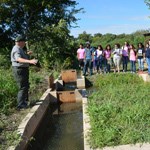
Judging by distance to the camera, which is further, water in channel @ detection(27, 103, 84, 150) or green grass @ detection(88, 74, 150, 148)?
water in channel @ detection(27, 103, 84, 150)

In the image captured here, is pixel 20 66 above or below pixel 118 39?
below

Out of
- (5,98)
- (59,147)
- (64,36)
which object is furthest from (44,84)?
(64,36)

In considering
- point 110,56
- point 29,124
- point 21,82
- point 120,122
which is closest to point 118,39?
point 110,56

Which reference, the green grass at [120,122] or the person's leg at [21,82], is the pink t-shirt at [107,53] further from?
the person's leg at [21,82]

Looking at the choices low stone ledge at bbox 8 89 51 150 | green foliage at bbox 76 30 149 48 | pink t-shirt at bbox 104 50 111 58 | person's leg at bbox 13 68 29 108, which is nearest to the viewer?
low stone ledge at bbox 8 89 51 150

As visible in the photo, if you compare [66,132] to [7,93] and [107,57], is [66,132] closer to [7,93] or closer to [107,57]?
[7,93]

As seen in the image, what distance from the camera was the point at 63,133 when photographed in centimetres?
844

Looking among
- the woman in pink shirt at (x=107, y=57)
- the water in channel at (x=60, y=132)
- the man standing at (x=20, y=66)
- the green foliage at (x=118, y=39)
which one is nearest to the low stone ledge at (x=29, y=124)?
the water in channel at (x=60, y=132)

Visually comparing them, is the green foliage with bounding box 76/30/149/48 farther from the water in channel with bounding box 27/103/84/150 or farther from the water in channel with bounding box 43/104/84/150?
the water in channel with bounding box 43/104/84/150

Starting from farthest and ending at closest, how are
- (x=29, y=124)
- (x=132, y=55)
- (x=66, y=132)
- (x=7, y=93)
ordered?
(x=132, y=55), (x=7, y=93), (x=66, y=132), (x=29, y=124)

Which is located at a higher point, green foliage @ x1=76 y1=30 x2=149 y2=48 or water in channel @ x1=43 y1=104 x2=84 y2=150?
green foliage @ x1=76 y1=30 x2=149 y2=48

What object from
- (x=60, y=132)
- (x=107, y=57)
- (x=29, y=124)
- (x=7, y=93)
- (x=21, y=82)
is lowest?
(x=60, y=132)

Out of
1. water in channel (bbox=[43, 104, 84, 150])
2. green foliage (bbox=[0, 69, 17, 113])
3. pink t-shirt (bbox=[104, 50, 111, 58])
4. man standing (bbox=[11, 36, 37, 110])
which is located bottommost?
water in channel (bbox=[43, 104, 84, 150])

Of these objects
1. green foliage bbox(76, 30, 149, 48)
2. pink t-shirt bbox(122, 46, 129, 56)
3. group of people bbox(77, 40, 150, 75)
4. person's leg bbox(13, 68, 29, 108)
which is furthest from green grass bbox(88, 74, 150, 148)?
green foliage bbox(76, 30, 149, 48)
